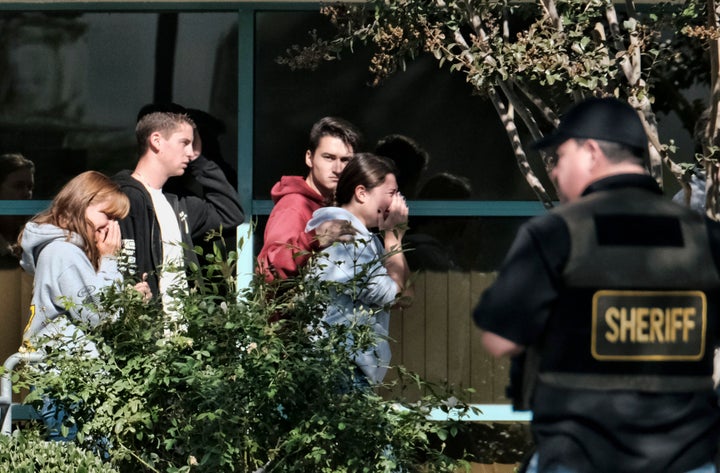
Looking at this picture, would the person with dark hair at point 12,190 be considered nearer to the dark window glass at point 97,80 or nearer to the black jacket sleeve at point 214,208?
the dark window glass at point 97,80

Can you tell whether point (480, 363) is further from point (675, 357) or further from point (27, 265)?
point (675, 357)

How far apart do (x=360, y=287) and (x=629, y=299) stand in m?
1.79

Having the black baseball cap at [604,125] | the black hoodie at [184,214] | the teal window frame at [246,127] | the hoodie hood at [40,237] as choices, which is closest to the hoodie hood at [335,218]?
the black hoodie at [184,214]

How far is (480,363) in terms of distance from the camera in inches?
282

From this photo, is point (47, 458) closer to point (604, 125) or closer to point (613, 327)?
point (613, 327)

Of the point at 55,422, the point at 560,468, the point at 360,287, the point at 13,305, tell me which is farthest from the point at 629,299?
the point at 13,305

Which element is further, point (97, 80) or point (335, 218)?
point (97, 80)

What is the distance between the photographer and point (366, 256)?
548 cm

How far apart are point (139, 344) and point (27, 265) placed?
1.23 meters

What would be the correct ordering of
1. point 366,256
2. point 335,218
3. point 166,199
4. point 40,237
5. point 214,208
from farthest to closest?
point 214,208, point 166,199, point 40,237, point 335,218, point 366,256

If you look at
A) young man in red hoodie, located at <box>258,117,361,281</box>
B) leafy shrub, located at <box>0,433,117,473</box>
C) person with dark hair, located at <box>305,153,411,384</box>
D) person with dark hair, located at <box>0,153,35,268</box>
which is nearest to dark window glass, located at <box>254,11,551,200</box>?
young man in red hoodie, located at <box>258,117,361,281</box>

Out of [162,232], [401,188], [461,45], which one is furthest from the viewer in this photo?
[401,188]

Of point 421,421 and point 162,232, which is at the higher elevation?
point 162,232

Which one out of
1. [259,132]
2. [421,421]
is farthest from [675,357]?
[259,132]
